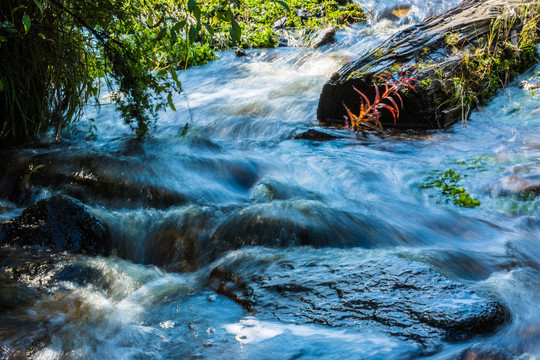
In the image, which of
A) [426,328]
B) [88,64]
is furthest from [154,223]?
[426,328]

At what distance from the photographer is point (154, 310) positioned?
7.97ft

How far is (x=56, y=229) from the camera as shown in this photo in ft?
10.1

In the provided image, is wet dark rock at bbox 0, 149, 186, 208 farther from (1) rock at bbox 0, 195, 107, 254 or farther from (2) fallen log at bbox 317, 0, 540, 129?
(2) fallen log at bbox 317, 0, 540, 129

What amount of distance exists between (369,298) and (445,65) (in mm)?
4281

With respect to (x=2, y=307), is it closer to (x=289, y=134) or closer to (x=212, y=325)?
(x=212, y=325)

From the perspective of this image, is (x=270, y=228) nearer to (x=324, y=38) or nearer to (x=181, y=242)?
(x=181, y=242)

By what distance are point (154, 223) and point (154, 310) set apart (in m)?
1.16

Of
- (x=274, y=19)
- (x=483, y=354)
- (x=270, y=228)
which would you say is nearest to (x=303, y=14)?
(x=274, y=19)

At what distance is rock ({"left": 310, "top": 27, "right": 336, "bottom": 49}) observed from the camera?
925 centimetres

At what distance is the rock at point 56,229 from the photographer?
303 cm

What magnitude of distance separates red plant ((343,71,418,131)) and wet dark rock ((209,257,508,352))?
3123 millimetres

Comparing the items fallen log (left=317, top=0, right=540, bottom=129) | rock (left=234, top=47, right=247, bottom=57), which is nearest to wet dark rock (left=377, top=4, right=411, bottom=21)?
rock (left=234, top=47, right=247, bottom=57)

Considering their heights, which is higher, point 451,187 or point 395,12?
point 395,12

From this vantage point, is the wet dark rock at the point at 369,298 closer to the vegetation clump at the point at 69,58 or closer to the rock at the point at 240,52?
the vegetation clump at the point at 69,58
